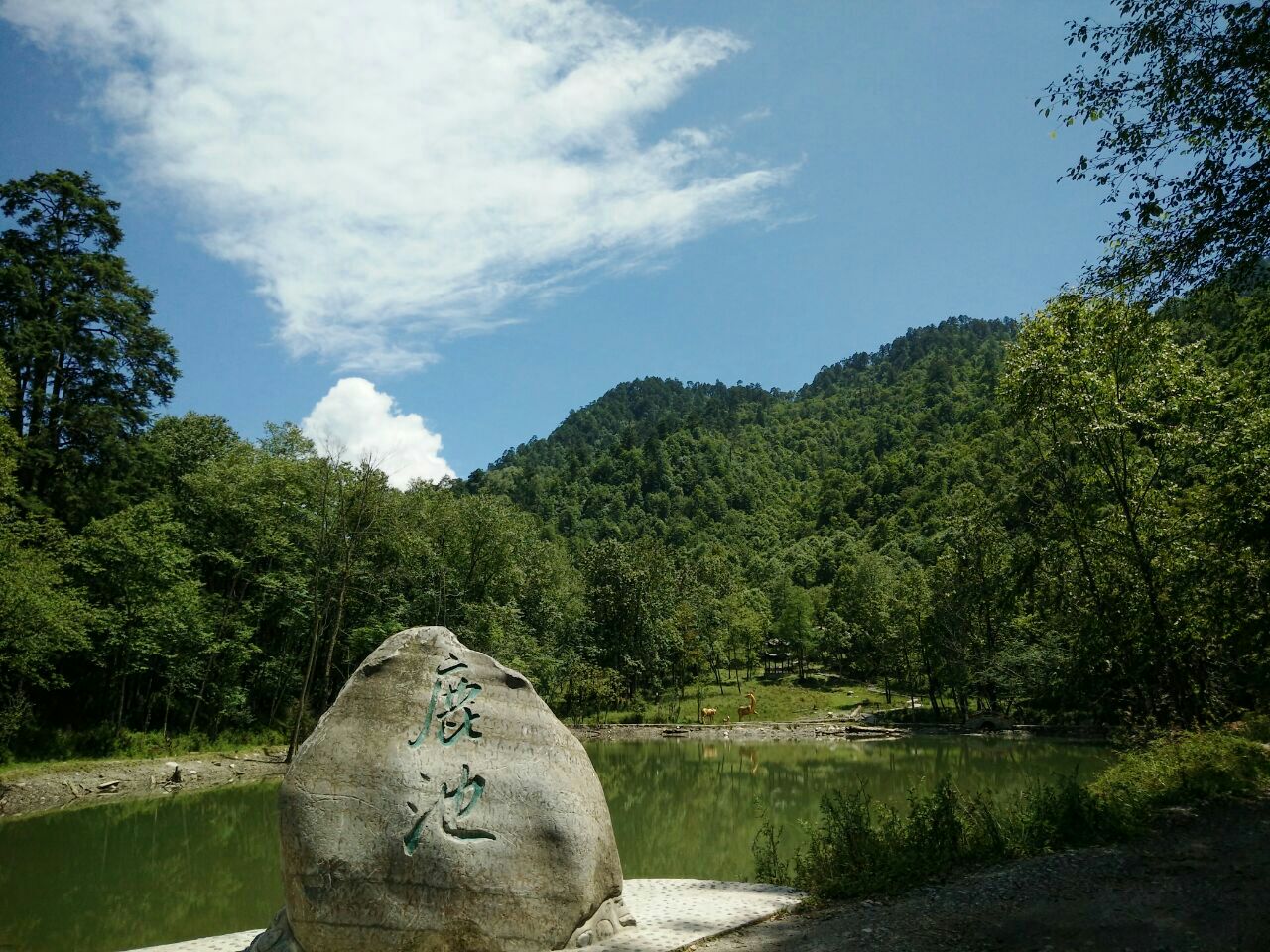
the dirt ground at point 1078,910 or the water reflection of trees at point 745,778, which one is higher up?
the dirt ground at point 1078,910

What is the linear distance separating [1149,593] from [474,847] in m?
13.3

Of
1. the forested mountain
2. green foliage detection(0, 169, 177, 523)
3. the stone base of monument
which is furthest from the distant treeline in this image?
the forested mountain

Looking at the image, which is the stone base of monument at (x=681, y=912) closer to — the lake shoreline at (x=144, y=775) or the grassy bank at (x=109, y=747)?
the lake shoreline at (x=144, y=775)

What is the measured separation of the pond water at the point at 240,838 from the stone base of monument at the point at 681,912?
6.51ft

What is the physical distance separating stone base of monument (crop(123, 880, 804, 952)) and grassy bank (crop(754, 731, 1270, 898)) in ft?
1.93

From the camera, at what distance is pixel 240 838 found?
627 inches

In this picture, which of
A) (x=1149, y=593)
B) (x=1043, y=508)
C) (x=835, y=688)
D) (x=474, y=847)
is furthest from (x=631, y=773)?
(x=835, y=688)

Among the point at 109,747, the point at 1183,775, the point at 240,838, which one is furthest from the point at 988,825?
the point at 109,747

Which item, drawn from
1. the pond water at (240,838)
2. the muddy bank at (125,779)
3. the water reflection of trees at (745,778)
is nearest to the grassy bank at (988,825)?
the pond water at (240,838)

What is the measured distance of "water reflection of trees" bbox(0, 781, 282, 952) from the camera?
1035 cm

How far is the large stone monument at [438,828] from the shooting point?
21.6 feet

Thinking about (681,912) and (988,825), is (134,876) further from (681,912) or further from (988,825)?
(988,825)

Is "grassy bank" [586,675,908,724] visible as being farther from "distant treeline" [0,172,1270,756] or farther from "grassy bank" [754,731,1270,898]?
"grassy bank" [754,731,1270,898]

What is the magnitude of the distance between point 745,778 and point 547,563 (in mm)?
23309
